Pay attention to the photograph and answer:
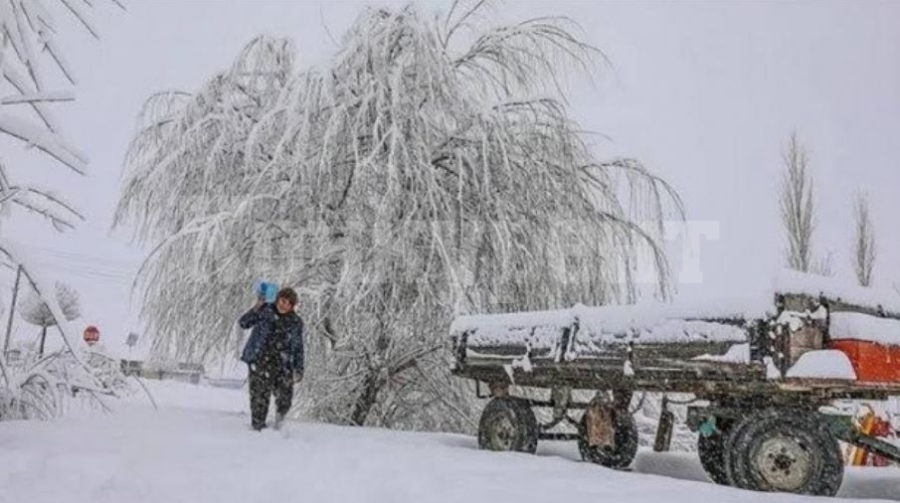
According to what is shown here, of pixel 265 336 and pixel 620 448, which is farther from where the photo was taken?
pixel 265 336

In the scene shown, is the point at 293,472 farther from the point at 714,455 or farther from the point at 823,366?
the point at 823,366

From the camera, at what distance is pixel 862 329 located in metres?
5.43

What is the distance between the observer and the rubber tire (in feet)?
23.2

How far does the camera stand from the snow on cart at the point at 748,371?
535cm

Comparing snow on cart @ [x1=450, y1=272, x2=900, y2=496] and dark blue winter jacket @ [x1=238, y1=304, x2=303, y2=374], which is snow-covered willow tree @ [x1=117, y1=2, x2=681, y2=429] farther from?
snow on cart @ [x1=450, y1=272, x2=900, y2=496]

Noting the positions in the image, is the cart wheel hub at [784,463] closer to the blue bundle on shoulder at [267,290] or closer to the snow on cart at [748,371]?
the snow on cart at [748,371]

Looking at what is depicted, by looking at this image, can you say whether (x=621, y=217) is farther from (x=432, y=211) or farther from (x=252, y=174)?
(x=252, y=174)

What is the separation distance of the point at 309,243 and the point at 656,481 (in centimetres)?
611

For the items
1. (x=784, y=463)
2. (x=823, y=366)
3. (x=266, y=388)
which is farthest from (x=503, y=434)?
(x=823, y=366)

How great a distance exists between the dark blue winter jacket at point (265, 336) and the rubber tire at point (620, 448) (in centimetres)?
301

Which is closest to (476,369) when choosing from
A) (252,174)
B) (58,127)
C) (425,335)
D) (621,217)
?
(425,335)

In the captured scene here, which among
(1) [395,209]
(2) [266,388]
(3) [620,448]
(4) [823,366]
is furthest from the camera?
(1) [395,209]

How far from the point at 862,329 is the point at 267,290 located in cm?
549

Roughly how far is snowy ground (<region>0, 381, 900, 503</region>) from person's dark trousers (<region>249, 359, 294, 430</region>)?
0.54 meters
